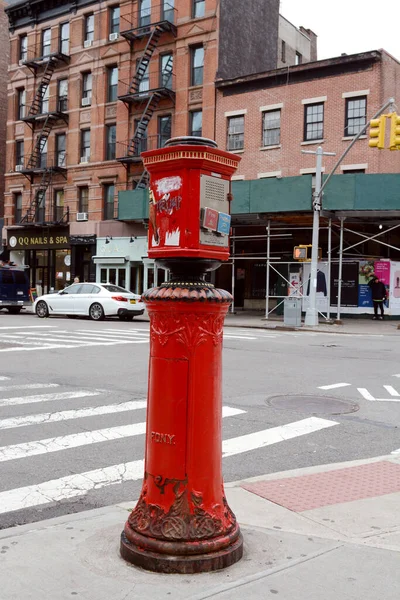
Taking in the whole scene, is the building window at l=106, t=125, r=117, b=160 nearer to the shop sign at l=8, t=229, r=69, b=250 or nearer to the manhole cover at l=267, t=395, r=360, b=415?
the shop sign at l=8, t=229, r=69, b=250

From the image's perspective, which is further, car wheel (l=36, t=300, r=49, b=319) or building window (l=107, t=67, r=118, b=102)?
building window (l=107, t=67, r=118, b=102)

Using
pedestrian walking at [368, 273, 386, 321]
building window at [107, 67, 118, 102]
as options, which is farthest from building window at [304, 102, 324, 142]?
building window at [107, 67, 118, 102]

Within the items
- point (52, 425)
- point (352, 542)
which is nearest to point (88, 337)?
point (52, 425)

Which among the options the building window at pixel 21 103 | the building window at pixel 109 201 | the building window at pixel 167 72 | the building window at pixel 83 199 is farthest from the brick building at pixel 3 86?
the building window at pixel 167 72

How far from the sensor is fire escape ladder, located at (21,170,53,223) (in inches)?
1534

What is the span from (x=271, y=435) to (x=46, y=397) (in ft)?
11.2

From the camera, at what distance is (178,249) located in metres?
3.35

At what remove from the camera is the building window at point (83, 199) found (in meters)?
37.6

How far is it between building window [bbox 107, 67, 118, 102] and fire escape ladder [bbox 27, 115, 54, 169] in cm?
476

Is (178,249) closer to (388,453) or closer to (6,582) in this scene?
(6,582)

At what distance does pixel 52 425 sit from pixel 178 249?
14.2 feet

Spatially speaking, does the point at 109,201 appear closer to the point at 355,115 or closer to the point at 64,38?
the point at 64,38

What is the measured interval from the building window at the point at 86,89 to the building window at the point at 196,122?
25.9ft

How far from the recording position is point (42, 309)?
88.1 feet
